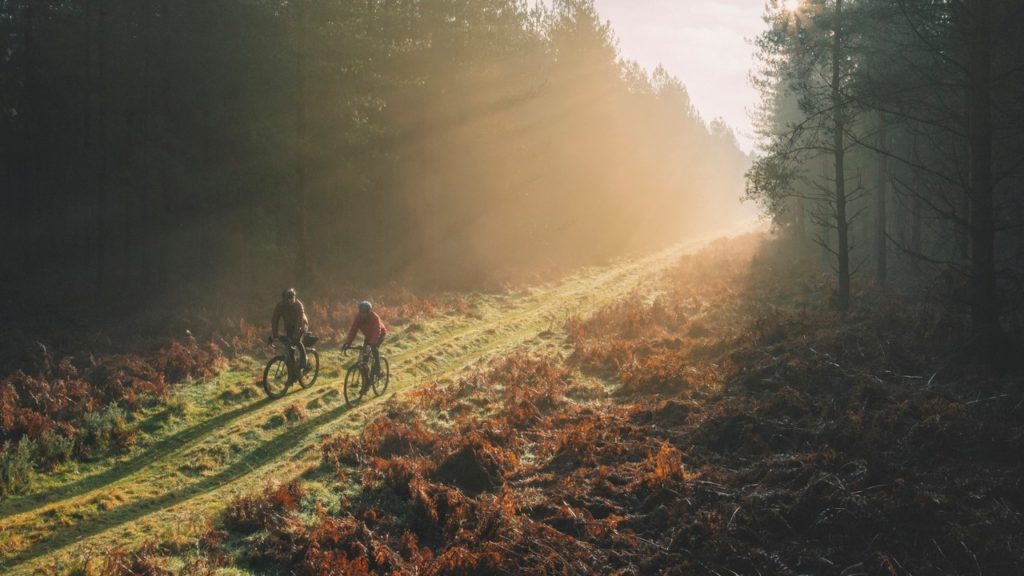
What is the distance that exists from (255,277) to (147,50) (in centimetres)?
1045

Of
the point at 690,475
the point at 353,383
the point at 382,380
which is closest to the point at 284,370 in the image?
the point at 353,383

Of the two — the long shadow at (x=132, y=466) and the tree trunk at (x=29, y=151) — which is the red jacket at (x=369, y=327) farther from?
→ the tree trunk at (x=29, y=151)

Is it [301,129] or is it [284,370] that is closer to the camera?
[284,370]

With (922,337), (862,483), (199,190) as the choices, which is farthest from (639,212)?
(862,483)

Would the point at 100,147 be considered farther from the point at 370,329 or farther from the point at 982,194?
the point at 982,194

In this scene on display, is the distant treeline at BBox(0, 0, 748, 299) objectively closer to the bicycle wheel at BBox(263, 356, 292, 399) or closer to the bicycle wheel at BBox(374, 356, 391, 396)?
the bicycle wheel at BBox(263, 356, 292, 399)

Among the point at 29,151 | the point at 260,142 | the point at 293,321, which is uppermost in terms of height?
the point at 29,151

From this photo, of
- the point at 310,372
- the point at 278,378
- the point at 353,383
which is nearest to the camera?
the point at 353,383

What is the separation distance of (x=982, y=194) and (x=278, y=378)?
52.8ft

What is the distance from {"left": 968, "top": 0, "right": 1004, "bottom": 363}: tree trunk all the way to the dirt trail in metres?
11.4

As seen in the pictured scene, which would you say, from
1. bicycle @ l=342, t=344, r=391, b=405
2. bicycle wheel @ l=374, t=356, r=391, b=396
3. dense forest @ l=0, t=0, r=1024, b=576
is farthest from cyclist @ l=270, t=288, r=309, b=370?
bicycle wheel @ l=374, t=356, r=391, b=396

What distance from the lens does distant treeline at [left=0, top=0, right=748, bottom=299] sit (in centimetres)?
2628

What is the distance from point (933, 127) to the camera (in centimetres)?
2467

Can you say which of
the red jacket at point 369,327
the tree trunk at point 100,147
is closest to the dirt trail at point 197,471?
the red jacket at point 369,327
